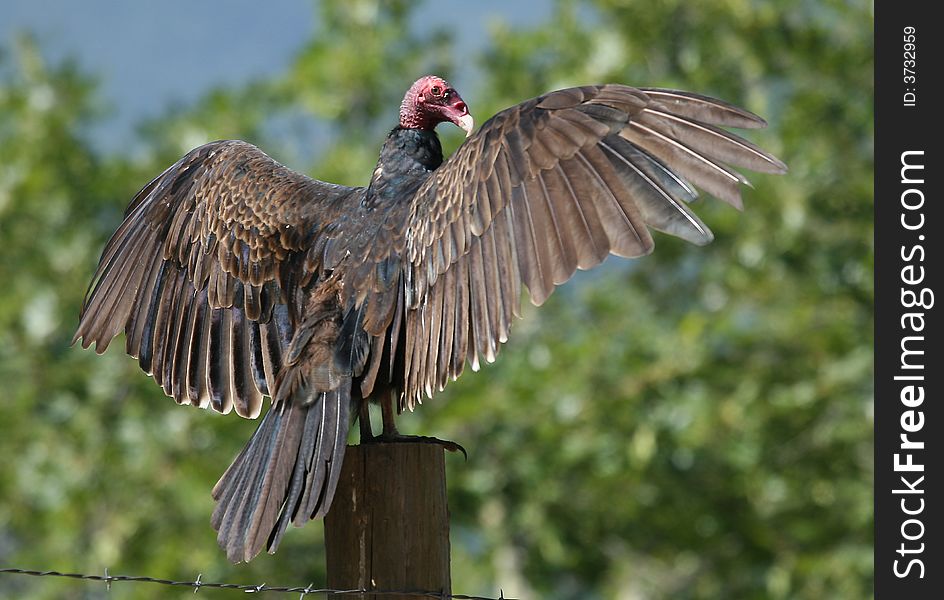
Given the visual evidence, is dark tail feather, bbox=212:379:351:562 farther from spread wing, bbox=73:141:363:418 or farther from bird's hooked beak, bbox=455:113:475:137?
bird's hooked beak, bbox=455:113:475:137

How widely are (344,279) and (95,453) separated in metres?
4.20

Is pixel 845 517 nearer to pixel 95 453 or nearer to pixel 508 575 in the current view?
pixel 508 575

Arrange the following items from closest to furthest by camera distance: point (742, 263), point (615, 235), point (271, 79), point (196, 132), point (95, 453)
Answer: point (615, 235) → point (95, 453) → point (196, 132) → point (742, 263) → point (271, 79)

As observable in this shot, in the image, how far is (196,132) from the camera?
7.32 m

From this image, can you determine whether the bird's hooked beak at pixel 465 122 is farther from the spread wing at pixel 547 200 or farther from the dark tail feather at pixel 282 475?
the dark tail feather at pixel 282 475

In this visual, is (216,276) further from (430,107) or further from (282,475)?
(282,475)

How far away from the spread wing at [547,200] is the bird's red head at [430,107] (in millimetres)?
559

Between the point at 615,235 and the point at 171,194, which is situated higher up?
the point at 171,194

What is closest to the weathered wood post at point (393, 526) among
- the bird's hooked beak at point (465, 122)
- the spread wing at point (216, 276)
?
the spread wing at point (216, 276)

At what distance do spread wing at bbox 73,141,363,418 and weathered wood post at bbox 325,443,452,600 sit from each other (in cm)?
73

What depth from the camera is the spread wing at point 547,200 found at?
103 inches

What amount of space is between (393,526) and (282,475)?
0.97ft

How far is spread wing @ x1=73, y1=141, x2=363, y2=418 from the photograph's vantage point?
10.5ft
